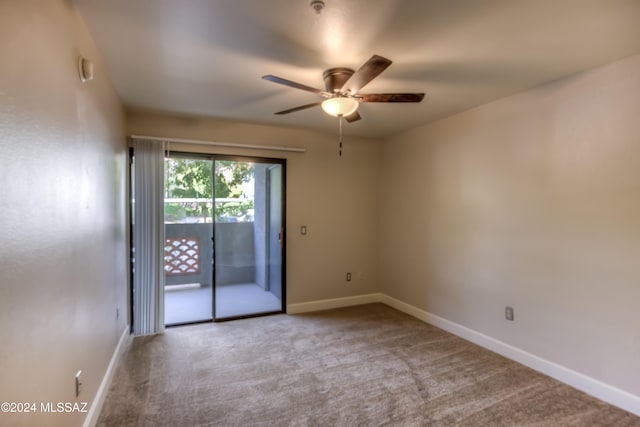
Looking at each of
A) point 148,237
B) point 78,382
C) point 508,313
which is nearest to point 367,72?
point 78,382

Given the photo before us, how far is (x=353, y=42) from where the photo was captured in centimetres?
209

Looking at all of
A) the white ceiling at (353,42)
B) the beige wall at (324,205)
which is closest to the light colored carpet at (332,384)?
the beige wall at (324,205)

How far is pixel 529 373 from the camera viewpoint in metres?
2.77

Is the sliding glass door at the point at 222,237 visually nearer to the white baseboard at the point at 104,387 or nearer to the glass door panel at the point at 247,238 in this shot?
the glass door panel at the point at 247,238

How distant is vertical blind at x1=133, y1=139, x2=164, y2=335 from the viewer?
3.53 m

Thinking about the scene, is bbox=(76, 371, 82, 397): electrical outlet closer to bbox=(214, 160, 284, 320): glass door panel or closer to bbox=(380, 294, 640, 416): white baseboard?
bbox=(214, 160, 284, 320): glass door panel

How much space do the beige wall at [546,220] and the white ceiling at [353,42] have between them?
33cm

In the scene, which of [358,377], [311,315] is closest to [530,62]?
[358,377]

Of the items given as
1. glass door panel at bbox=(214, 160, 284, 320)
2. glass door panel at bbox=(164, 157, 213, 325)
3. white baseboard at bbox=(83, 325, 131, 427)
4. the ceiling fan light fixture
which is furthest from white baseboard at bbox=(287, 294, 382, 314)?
the ceiling fan light fixture

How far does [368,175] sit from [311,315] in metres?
2.22

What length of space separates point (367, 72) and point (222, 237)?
2867 mm

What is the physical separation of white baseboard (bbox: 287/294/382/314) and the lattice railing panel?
1378 millimetres

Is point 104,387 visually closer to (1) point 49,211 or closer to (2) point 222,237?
(1) point 49,211

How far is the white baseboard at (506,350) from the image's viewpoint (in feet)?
7.66
